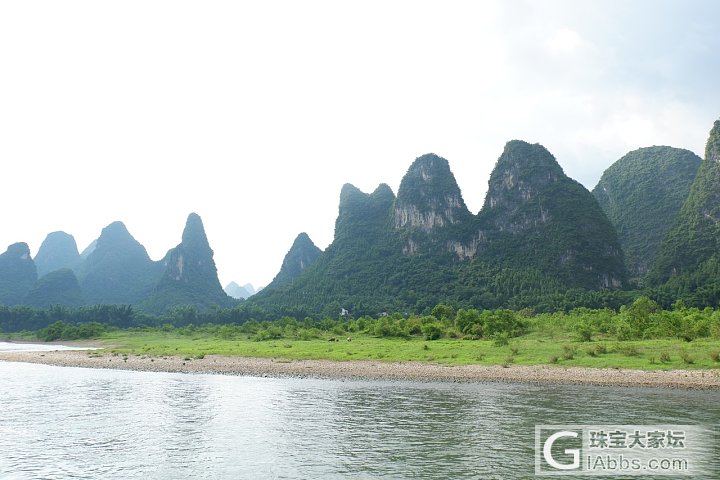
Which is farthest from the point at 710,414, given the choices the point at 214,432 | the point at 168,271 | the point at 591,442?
the point at 168,271

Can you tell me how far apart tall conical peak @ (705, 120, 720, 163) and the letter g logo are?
355 ft

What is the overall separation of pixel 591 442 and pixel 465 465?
449cm

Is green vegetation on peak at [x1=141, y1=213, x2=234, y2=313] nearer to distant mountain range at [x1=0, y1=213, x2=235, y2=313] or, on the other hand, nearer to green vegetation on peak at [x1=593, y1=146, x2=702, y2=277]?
distant mountain range at [x1=0, y1=213, x2=235, y2=313]

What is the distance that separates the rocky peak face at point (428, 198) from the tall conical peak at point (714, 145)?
5143cm

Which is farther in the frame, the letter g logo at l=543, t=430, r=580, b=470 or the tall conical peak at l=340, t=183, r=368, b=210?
the tall conical peak at l=340, t=183, r=368, b=210

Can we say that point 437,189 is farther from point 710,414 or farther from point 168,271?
point 710,414

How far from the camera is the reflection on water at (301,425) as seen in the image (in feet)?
40.5

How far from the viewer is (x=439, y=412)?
18.6 meters

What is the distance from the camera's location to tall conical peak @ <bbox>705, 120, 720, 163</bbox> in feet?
324

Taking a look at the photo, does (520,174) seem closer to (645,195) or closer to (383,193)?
(383,193)

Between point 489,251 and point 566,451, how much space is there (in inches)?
3988

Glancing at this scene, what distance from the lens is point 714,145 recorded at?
9969 centimetres

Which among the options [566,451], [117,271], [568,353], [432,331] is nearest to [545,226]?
[432,331]

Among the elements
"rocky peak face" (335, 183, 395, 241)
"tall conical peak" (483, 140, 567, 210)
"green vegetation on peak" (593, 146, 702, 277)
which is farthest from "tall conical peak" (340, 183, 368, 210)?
"green vegetation on peak" (593, 146, 702, 277)
